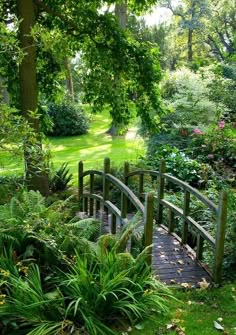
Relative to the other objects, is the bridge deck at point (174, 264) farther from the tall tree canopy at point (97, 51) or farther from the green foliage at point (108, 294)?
the tall tree canopy at point (97, 51)

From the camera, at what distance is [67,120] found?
20.8m

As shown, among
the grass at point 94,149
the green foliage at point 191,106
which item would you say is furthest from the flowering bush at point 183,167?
the grass at point 94,149

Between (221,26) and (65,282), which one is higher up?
(221,26)

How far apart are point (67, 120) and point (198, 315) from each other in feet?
58.2

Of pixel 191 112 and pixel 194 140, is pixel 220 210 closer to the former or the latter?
pixel 194 140

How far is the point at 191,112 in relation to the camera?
12.2 metres

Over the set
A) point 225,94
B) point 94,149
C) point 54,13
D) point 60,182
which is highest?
point 54,13

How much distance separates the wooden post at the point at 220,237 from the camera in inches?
171

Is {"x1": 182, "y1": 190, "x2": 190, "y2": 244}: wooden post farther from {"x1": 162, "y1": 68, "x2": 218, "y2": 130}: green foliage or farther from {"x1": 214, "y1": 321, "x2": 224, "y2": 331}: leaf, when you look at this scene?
{"x1": 162, "y1": 68, "x2": 218, "y2": 130}: green foliage

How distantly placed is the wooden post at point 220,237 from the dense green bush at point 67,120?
54.5ft

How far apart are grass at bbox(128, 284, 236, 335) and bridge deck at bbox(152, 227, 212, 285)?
0.35m

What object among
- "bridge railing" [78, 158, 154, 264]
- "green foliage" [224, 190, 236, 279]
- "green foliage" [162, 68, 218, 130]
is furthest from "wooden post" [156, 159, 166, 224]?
"green foliage" [162, 68, 218, 130]

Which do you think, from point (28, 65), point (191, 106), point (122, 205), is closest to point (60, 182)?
point (28, 65)

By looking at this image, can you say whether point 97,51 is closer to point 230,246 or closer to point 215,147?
point 215,147
